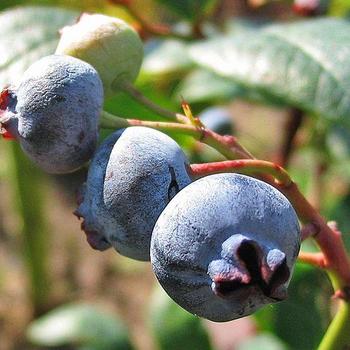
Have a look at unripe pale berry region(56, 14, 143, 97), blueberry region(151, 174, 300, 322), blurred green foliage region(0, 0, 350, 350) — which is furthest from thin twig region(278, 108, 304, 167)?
blueberry region(151, 174, 300, 322)

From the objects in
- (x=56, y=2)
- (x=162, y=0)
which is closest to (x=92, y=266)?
(x=56, y=2)

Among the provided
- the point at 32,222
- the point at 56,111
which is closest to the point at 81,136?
the point at 56,111

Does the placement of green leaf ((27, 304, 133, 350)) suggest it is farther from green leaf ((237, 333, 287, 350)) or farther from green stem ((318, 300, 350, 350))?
green stem ((318, 300, 350, 350))

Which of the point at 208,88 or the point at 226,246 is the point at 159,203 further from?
the point at 208,88

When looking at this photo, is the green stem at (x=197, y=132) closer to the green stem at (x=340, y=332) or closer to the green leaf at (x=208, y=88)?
the green stem at (x=340, y=332)

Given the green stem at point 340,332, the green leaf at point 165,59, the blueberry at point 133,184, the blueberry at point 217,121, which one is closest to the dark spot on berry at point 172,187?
the blueberry at point 133,184
